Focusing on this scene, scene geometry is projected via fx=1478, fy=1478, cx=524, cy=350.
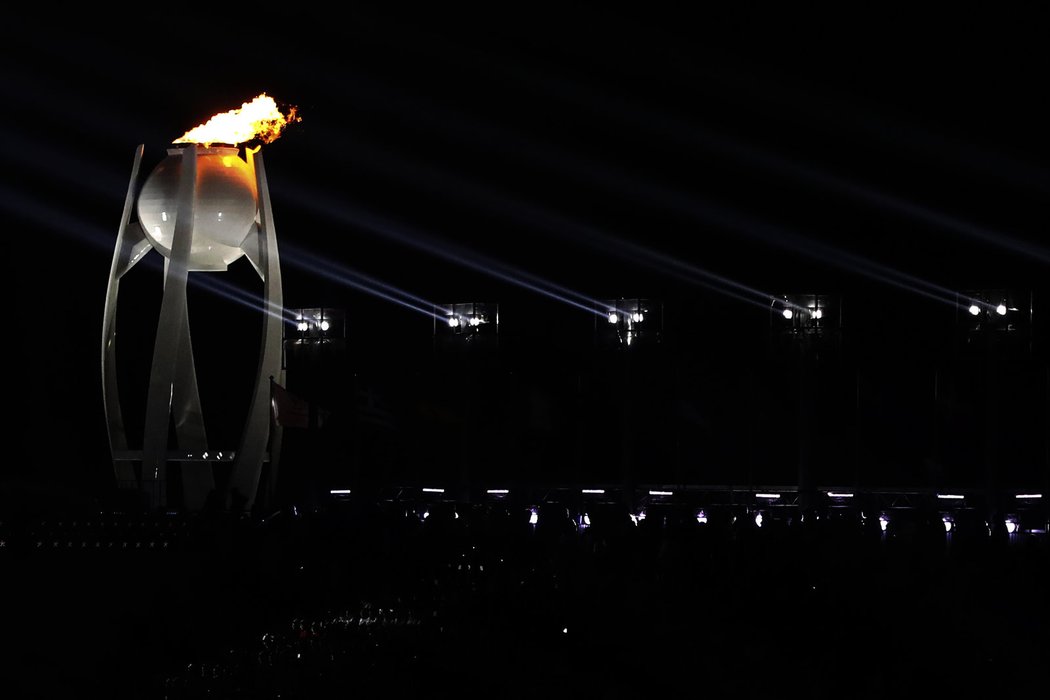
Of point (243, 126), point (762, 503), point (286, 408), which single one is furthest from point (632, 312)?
point (243, 126)

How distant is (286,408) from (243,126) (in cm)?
605

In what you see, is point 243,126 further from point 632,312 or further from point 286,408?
point 632,312

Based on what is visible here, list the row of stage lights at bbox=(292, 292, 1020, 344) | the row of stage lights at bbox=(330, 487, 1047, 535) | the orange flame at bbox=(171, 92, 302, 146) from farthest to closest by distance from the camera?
the row of stage lights at bbox=(292, 292, 1020, 344) → the orange flame at bbox=(171, 92, 302, 146) → the row of stage lights at bbox=(330, 487, 1047, 535)

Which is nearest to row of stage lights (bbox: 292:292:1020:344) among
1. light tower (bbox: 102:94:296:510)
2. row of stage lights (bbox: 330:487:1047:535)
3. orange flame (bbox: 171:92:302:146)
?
row of stage lights (bbox: 330:487:1047:535)

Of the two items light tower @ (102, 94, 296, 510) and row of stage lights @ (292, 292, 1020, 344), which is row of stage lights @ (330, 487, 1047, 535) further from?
light tower @ (102, 94, 296, 510)

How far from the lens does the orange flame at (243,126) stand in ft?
100

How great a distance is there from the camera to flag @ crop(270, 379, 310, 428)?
29.3 metres

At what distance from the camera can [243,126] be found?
30656 millimetres

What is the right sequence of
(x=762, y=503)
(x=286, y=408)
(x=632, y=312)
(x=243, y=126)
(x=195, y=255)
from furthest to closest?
(x=632, y=312)
(x=762, y=503)
(x=195, y=255)
(x=243, y=126)
(x=286, y=408)

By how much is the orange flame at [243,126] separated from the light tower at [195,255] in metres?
0.02

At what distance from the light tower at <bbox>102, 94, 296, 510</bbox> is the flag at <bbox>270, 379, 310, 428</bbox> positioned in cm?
93

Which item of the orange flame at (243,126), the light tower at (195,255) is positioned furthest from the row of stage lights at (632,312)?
the orange flame at (243,126)

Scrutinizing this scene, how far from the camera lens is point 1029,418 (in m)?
36.6

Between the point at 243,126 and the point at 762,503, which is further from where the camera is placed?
the point at 762,503
